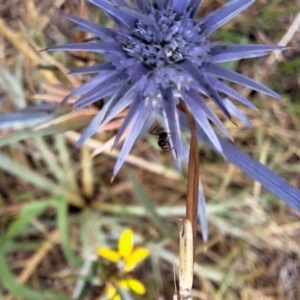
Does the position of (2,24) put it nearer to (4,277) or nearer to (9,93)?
(9,93)

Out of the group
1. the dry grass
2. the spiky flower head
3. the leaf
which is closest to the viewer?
the spiky flower head

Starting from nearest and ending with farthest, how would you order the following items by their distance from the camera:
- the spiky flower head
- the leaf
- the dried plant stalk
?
the dried plant stalk
the spiky flower head
the leaf

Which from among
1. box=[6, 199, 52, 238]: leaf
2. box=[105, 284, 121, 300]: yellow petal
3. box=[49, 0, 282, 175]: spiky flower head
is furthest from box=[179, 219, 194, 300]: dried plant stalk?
box=[6, 199, 52, 238]: leaf

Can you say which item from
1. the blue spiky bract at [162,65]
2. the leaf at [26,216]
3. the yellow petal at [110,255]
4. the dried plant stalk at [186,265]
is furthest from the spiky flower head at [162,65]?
the leaf at [26,216]

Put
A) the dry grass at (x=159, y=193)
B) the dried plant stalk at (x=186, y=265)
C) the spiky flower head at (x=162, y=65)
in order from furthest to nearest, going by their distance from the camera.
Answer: the dry grass at (x=159, y=193) < the spiky flower head at (x=162, y=65) < the dried plant stalk at (x=186, y=265)

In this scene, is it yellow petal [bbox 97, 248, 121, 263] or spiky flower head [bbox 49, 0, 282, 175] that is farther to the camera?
yellow petal [bbox 97, 248, 121, 263]

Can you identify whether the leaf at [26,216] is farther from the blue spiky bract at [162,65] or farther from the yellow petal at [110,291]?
the blue spiky bract at [162,65]

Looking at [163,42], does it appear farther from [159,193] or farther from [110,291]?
[159,193]

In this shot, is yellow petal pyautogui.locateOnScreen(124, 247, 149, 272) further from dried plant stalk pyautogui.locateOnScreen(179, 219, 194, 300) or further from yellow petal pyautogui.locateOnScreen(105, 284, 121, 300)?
dried plant stalk pyautogui.locateOnScreen(179, 219, 194, 300)

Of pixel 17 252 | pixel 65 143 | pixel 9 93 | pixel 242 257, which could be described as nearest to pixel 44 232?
pixel 17 252
